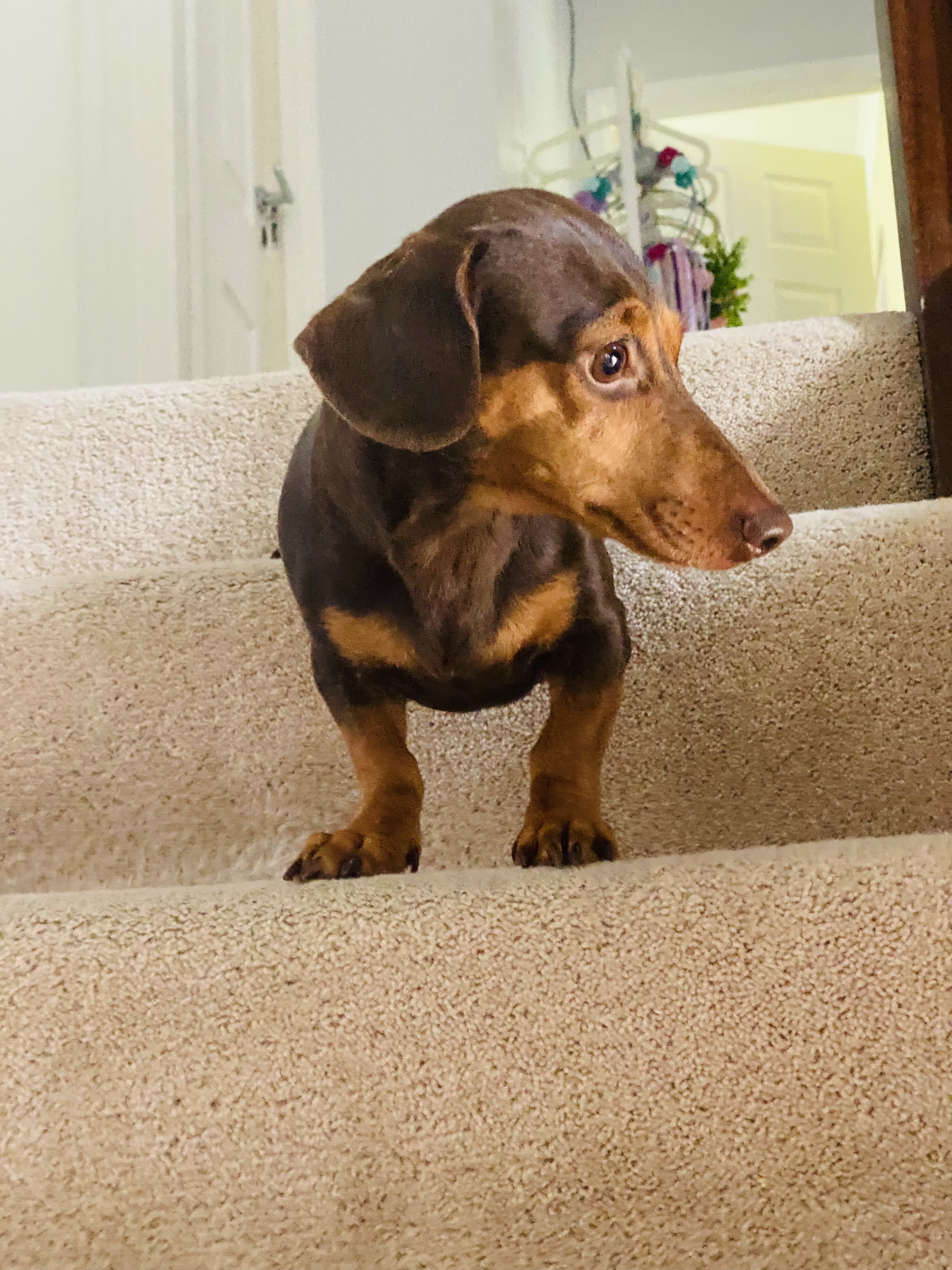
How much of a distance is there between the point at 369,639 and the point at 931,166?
954 millimetres

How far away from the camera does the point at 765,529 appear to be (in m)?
0.89

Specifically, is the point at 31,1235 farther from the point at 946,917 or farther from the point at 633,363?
the point at 633,363

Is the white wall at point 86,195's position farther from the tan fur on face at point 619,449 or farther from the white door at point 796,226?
the white door at point 796,226

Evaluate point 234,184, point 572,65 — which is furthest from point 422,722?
point 572,65

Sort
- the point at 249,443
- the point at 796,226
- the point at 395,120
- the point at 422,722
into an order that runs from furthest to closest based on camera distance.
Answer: the point at 796,226 < the point at 395,120 < the point at 249,443 < the point at 422,722

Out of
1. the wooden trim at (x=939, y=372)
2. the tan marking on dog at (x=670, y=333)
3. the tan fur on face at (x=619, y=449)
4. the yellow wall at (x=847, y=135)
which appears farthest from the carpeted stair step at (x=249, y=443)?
the yellow wall at (x=847, y=135)

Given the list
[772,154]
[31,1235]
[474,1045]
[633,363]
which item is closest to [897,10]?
[633,363]

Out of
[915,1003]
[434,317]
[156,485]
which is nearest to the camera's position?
[915,1003]

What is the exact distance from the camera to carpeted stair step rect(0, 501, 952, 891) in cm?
116

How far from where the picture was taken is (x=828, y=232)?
5777 millimetres

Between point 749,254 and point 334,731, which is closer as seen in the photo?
point 334,731

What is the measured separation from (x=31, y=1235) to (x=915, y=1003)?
57cm

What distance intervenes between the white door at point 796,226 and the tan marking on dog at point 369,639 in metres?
4.83

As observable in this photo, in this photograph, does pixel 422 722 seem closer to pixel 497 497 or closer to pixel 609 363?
pixel 497 497
